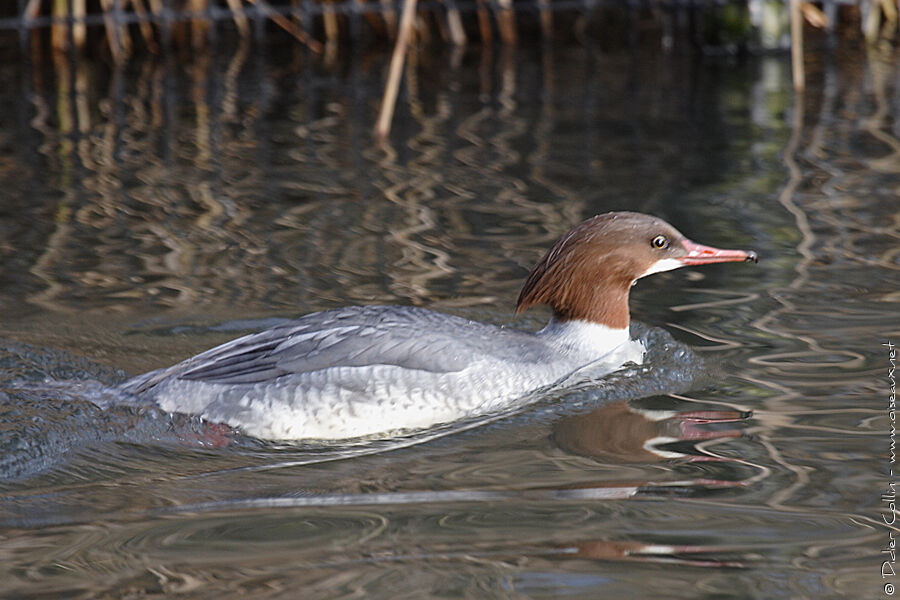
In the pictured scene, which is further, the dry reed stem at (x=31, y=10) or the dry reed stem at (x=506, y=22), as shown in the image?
the dry reed stem at (x=506, y=22)

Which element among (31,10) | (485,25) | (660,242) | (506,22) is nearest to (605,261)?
(660,242)

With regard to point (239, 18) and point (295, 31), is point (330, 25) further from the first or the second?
point (239, 18)

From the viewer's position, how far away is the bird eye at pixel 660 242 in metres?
5.41

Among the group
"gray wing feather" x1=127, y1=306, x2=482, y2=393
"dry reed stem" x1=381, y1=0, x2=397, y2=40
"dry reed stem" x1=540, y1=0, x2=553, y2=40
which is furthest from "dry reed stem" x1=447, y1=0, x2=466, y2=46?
"gray wing feather" x1=127, y1=306, x2=482, y2=393

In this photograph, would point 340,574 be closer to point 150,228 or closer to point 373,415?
point 373,415

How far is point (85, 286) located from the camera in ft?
20.6

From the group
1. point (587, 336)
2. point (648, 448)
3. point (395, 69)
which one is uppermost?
point (395, 69)

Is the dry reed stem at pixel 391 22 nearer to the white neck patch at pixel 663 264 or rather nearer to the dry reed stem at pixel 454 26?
the dry reed stem at pixel 454 26

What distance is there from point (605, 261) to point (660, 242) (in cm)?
25

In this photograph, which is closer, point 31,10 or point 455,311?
point 455,311

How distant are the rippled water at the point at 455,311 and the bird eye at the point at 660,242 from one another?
0.48 meters

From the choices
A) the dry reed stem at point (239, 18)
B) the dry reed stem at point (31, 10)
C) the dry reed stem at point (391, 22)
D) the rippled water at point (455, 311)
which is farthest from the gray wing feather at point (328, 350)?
the dry reed stem at point (391, 22)

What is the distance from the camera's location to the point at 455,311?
5.98m

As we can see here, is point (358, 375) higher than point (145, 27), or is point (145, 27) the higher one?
point (145, 27)
